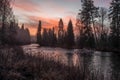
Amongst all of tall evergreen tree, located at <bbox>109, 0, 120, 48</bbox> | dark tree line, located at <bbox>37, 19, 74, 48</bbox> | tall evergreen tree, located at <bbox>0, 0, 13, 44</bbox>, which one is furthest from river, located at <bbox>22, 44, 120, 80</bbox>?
dark tree line, located at <bbox>37, 19, 74, 48</bbox>

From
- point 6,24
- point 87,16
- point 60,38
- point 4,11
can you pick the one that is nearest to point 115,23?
point 87,16

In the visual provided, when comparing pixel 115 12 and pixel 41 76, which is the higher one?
pixel 115 12

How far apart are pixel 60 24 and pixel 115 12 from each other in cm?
6122

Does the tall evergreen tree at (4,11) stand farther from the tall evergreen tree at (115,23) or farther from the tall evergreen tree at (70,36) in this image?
the tall evergreen tree at (70,36)

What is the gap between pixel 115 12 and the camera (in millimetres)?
49500

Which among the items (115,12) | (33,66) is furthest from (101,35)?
(33,66)

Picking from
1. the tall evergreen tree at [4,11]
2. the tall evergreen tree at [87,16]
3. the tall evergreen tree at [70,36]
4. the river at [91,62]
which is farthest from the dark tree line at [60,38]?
the river at [91,62]

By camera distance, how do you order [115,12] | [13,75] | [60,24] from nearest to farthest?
1. [13,75]
2. [115,12]
3. [60,24]

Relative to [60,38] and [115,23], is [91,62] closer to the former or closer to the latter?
[115,23]

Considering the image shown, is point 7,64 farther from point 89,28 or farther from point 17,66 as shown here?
point 89,28

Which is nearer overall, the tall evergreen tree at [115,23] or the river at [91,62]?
the river at [91,62]

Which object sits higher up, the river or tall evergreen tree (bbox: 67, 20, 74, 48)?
tall evergreen tree (bbox: 67, 20, 74, 48)

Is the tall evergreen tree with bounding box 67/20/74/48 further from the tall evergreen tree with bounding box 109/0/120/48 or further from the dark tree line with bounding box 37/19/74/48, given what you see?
the tall evergreen tree with bounding box 109/0/120/48

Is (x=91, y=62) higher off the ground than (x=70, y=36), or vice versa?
(x=70, y=36)
